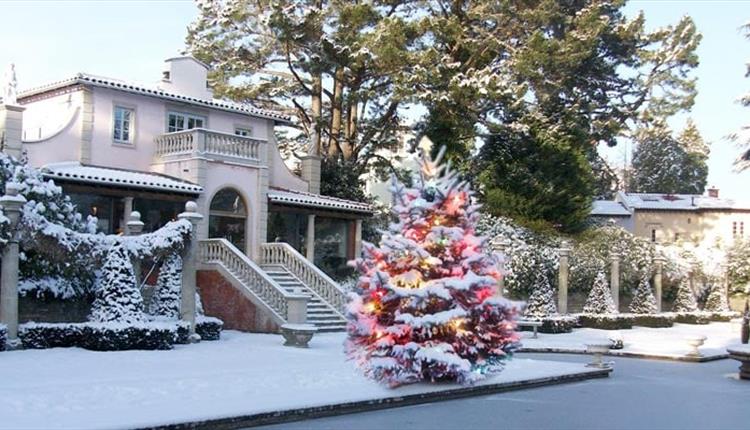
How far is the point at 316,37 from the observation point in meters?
35.8

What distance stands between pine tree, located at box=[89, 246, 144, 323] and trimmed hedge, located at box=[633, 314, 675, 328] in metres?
21.7

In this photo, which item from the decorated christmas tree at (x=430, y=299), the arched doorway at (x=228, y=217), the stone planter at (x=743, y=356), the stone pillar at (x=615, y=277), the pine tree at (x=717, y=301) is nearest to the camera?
the decorated christmas tree at (x=430, y=299)

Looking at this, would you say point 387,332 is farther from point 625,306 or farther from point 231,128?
point 625,306

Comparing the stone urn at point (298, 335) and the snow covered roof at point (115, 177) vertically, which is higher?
the snow covered roof at point (115, 177)

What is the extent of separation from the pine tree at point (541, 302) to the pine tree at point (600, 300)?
2.74 metres

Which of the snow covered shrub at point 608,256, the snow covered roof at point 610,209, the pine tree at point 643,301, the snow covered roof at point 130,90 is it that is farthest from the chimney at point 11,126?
the snow covered roof at point 610,209

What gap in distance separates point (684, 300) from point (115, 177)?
26.2m

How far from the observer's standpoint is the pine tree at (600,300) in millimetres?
32500

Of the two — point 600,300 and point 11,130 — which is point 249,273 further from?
point 600,300

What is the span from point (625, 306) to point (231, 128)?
18611mm

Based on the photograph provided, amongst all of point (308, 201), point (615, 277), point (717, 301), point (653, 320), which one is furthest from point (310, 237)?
point (717, 301)

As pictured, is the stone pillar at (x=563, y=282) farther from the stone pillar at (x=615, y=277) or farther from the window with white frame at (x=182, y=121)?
the window with white frame at (x=182, y=121)

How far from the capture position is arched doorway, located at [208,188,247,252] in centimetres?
2733

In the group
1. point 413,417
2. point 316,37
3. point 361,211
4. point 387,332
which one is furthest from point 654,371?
point 316,37
